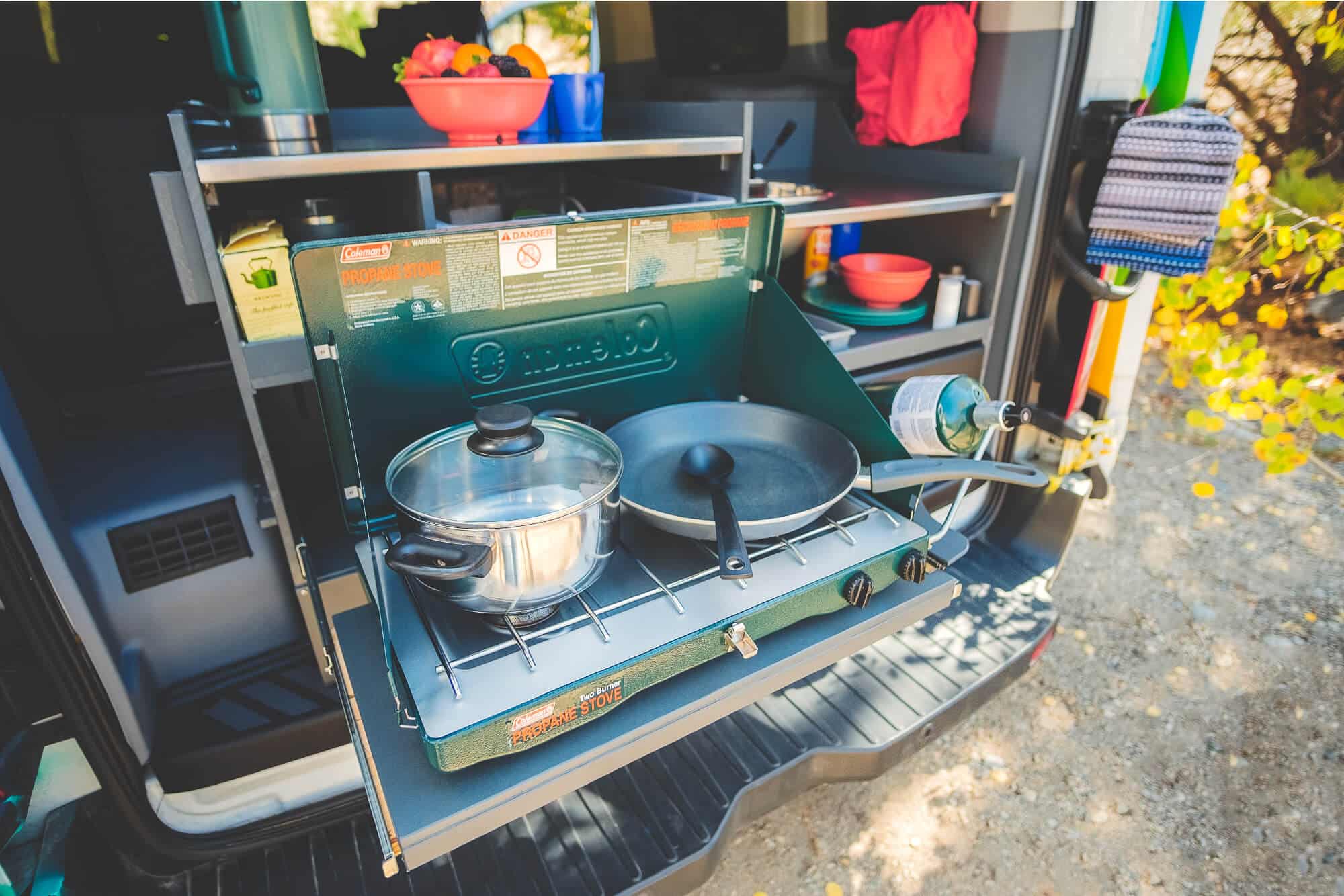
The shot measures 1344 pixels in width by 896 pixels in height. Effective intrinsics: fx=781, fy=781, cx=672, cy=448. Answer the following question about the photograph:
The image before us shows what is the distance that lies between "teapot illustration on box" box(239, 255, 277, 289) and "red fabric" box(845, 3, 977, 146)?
1599mm

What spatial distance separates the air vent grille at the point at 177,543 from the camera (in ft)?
4.21

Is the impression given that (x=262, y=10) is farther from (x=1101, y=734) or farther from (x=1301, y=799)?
(x=1301, y=799)

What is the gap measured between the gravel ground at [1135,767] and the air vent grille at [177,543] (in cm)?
120

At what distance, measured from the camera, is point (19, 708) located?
1175mm

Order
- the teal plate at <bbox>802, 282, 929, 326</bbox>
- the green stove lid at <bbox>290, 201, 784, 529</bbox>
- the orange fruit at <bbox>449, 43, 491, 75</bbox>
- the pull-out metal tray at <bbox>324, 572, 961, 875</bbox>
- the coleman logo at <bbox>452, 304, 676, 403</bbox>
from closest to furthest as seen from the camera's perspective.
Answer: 1. the pull-out metal tray at <bbox>324, 572, 961, 875</bbox>
2. the green stove lid at <bbox>290, 201, 784, 529</bbox>
3. the coleman logo at <bbox>452, 304, 676, 403</bbox>
4. the orange fruit at <bbox>449, 43, 491, 75</bbox>
5. the teal plate at <bbox>802, 282, 929, 326</bbox>

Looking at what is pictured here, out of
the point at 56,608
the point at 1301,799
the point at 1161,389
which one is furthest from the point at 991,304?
the point at 1161,389

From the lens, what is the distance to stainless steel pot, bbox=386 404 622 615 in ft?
2.81

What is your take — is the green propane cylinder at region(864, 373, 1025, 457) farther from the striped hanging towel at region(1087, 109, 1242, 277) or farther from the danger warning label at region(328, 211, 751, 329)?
the striped hanging towel at region(1087, 109, 1242, 277)

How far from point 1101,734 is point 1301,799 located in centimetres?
43

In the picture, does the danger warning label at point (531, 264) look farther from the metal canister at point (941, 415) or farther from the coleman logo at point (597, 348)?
the metal canister at point (941, 415)

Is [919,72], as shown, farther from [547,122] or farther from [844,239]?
[547,122]

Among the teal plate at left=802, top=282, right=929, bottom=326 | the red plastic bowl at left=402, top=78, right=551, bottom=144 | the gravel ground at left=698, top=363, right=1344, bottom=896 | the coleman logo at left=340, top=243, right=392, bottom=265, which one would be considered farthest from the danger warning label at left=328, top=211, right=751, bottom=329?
the gravel ground at left=698, top=363, right=1344, bottom=896

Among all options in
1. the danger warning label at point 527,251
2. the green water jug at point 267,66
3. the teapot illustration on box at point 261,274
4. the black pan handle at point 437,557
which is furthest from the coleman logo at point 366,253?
the green water jug at point 267,66

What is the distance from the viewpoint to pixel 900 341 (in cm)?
189
